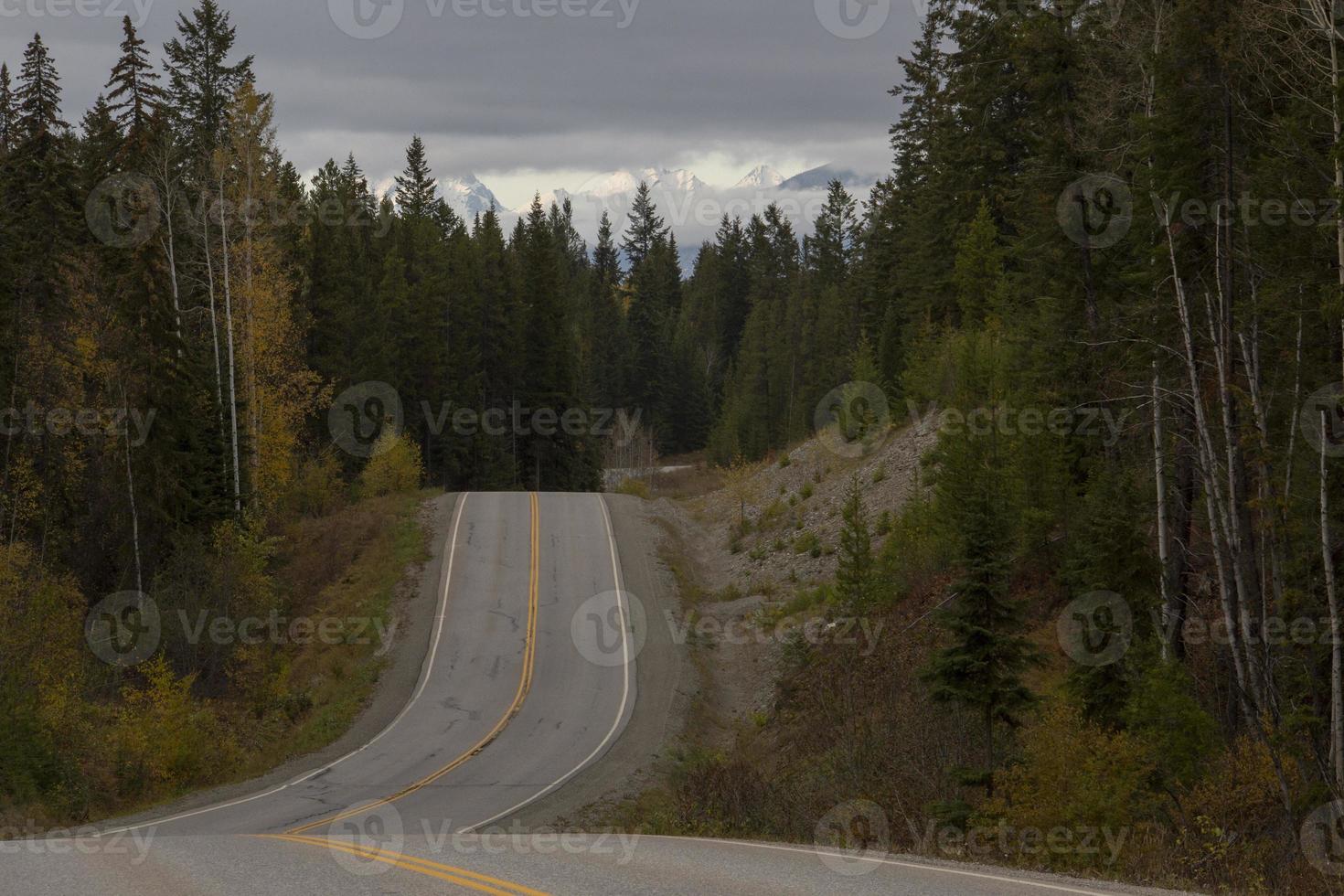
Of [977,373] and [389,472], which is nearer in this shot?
[977,373]

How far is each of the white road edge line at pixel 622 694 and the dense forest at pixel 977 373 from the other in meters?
5.23

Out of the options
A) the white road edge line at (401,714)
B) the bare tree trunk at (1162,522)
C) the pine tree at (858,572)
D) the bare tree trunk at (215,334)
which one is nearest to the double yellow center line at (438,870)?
the white road edge line at (401,714)

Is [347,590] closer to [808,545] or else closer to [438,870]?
[808,545]

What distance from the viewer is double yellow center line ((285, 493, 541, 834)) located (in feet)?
64.5

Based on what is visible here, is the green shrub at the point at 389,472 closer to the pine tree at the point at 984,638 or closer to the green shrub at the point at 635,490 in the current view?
the green shrub at the point at 635,490

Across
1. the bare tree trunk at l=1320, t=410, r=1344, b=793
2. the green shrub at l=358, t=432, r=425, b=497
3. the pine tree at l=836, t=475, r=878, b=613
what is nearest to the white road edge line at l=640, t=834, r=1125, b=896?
the bare tree trunk at l=1320, t=410, r=1344, b=793

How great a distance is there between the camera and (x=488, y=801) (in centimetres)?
2081

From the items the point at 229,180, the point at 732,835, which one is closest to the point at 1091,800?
the point at 732,835

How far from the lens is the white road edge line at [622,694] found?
66.0 feet

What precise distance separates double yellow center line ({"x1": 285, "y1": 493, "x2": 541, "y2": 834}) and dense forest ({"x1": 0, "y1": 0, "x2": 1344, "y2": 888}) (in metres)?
5.61

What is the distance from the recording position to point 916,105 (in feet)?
190

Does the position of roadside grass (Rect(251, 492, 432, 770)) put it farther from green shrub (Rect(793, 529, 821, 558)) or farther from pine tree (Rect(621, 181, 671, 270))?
pine tree (Rect(621, 181, 671, 270))

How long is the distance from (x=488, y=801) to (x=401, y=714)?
706 cm

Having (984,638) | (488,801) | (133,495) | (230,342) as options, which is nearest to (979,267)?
(984,638)
